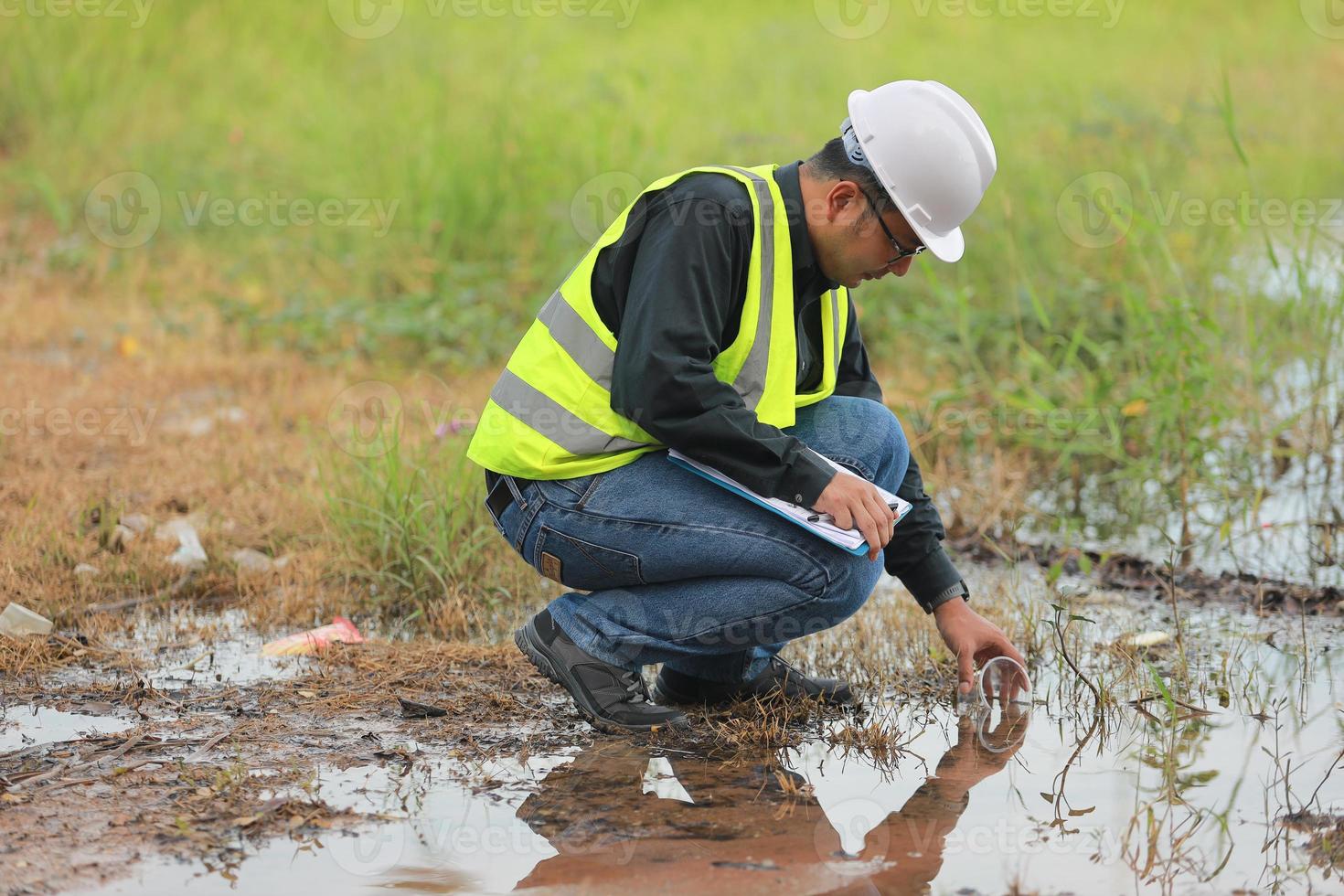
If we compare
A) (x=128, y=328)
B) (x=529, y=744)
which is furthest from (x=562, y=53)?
(x=529, y=744)

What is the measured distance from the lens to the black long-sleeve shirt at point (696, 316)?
256cm

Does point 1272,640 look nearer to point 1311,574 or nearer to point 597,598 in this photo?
point 1311,574

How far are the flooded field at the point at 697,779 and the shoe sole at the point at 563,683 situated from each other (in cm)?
3

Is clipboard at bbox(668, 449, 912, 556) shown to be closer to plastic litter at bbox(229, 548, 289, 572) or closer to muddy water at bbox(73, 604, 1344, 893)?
muddy water at bbox(73, 604, 1344, 893)

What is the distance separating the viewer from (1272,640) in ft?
11.4

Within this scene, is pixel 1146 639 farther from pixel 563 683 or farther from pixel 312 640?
pixel 312 640

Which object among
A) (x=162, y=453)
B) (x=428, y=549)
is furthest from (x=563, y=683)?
(x=162, y=453)

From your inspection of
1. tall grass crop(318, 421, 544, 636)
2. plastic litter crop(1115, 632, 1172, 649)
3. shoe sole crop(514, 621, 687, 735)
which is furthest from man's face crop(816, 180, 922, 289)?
tall grass crop(318, 421, 544, 636)

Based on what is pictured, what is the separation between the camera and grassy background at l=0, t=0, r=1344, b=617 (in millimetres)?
4723

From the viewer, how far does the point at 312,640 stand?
339 cm

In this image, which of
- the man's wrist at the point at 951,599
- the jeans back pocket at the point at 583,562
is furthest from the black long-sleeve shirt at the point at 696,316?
the man's wrist at the point at 951,599

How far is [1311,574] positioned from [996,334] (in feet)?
6.46

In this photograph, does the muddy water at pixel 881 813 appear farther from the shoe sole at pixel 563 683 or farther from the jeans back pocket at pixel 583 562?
the jeans back pocket at pixel 583 562

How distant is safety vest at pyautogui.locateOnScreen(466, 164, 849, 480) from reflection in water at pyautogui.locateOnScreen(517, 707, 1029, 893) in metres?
0.62
